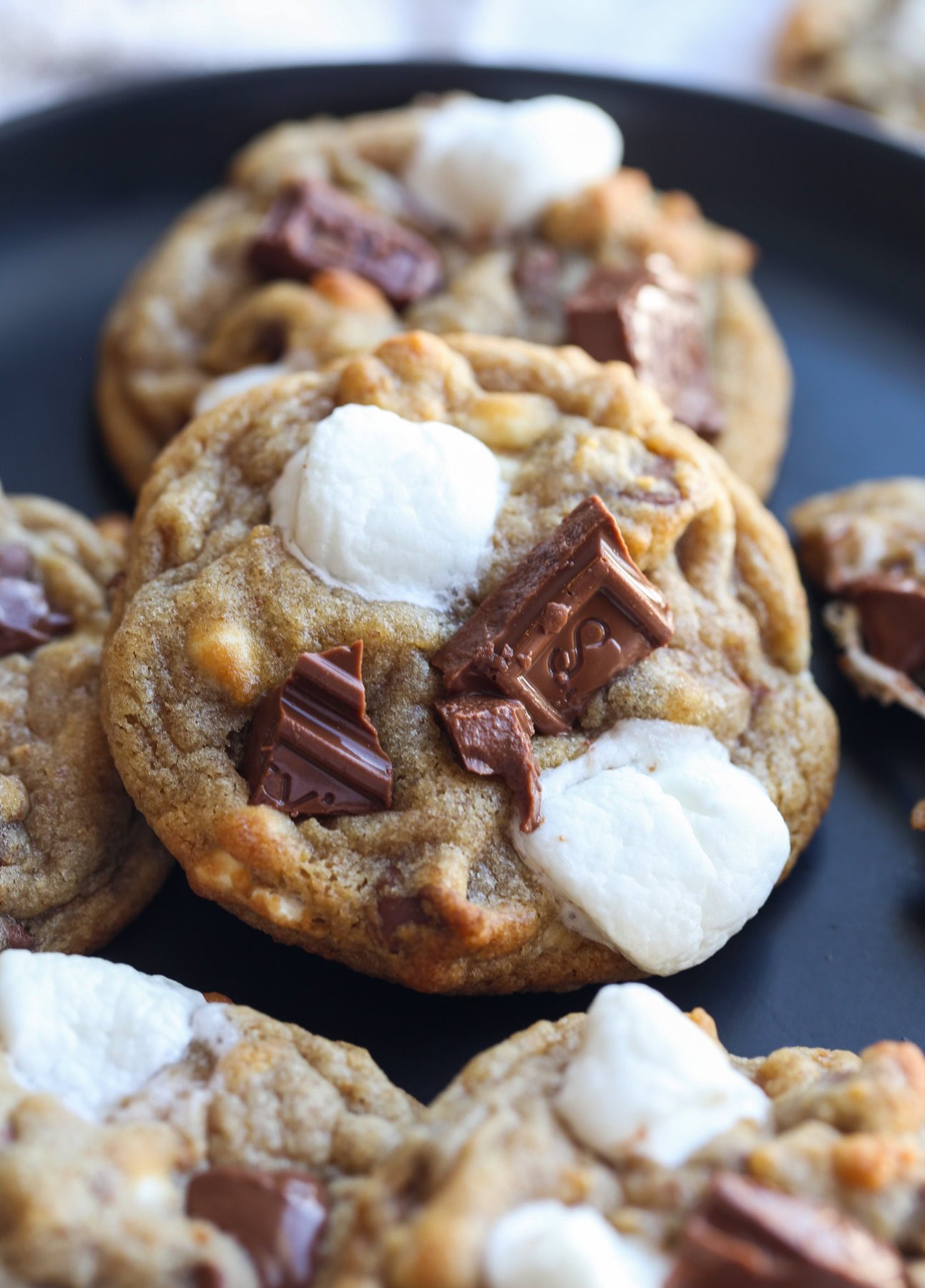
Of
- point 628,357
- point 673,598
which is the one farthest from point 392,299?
point 673,598

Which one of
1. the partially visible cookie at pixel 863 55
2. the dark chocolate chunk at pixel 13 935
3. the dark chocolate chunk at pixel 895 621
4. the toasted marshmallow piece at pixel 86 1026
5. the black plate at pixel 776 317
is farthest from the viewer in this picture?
Answer: the partially visible cookie at pixel 863 55

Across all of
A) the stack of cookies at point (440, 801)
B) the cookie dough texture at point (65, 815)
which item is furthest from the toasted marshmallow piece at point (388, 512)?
the cookie dough texture at point (65, 815)

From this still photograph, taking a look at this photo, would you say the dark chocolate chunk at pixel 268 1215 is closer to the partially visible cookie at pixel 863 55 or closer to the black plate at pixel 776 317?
the black plate at pixel 776 317

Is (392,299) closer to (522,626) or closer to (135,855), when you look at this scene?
(522,626)

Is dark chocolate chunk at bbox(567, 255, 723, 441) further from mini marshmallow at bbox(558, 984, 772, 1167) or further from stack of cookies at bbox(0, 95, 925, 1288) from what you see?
mini marshmallow at bbox(558, 984, 772, 1167)

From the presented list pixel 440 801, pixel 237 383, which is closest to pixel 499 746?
pixel 440 801

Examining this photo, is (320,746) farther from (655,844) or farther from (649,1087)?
(649,1087)
